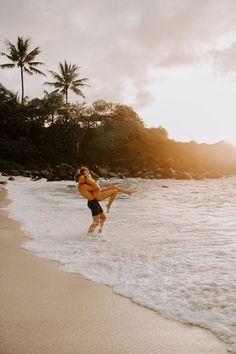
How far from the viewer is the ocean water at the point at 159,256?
3.93m

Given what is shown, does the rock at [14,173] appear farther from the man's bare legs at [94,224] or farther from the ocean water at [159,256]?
the man's bare legs at [94,224]

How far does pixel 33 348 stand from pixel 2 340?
1.00 feet

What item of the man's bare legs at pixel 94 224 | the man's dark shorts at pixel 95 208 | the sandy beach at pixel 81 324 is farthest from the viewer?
the man's dark shorts at pixel 95 208

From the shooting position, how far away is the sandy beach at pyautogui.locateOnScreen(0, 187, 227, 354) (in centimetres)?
300

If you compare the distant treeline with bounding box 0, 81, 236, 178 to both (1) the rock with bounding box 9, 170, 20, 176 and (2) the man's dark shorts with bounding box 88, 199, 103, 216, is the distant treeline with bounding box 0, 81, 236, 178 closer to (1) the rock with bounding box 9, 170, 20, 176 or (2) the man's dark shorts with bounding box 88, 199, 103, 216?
(1) the rock with bounding box 9, 170, 20, 176

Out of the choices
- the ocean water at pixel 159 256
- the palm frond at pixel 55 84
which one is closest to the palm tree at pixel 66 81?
the palm frond at pixel 55 84

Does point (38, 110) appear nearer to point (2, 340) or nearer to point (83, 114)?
point (83, 114)

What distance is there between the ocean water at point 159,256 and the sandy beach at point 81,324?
213mm

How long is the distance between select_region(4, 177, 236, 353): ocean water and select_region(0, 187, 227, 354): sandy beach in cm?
21

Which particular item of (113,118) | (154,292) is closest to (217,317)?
(154,292)

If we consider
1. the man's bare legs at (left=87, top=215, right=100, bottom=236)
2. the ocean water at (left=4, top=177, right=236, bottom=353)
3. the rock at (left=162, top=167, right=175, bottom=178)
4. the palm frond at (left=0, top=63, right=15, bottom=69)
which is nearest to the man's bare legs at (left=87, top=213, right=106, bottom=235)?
the man's bare legs at (left=87, top=215, right=100, bottom=236)

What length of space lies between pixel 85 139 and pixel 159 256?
40.5 m

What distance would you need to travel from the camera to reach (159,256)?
19.9ft

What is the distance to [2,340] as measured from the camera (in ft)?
10.0
